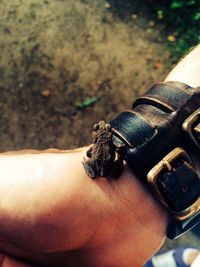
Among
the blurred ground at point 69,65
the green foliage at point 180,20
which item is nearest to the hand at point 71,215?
the blurred ground at point 69,65

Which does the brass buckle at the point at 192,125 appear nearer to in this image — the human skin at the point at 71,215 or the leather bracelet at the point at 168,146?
the leather bracelet at the point at 168,146

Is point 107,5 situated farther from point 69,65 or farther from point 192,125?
point 192,125

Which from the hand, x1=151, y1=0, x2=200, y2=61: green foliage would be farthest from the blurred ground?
the hand

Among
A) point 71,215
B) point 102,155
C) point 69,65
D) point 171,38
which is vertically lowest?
point 69,65

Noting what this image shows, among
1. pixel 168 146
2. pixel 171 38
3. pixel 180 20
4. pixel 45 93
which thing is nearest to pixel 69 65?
pixel 45 93

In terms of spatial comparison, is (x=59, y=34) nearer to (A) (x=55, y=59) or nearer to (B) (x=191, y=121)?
(A) (x=55, y=59)

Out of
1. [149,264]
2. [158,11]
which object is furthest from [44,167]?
[158,11]
